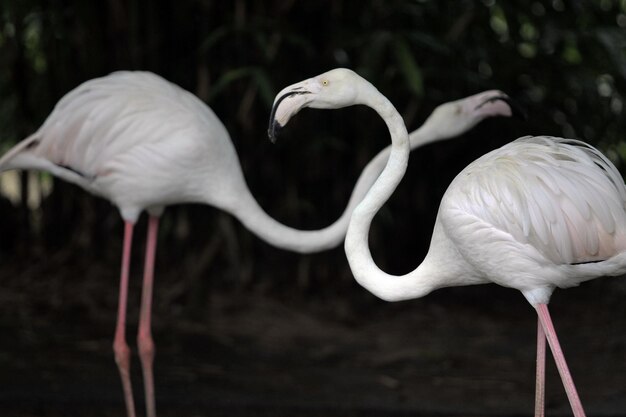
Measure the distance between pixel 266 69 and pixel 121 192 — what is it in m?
1.25

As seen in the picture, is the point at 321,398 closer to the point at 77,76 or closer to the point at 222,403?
the point at 222,403

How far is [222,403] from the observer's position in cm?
487

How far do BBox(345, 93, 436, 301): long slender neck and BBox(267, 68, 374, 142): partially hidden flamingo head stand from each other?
9cm

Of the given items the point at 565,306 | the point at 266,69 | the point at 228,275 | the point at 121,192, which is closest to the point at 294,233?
the point at 121,192

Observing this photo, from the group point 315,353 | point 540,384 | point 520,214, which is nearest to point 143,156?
point 315,353

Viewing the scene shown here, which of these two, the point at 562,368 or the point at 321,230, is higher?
the point at 562,368

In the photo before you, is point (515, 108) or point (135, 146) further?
point (135, 146)

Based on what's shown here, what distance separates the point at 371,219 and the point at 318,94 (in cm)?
45

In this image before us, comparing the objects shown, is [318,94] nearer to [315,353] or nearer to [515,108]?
[515,108]

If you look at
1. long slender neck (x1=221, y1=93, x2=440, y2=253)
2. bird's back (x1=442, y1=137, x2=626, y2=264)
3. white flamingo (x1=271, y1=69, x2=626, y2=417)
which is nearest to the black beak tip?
long slender neck (x1=221, y1=93, x2=440, y2=253)

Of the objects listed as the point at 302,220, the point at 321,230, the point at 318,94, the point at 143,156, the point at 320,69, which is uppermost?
the point at 318,94

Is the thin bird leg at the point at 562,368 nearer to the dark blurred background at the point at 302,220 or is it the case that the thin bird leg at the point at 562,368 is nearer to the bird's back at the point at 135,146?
the dark blurred background at the point at 302,220

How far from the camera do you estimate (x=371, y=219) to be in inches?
143

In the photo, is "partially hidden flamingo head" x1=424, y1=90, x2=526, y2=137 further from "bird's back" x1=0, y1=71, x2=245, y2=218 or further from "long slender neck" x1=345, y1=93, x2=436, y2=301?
"bird's back" x1=0, y1=71, x2=245, y2=218
